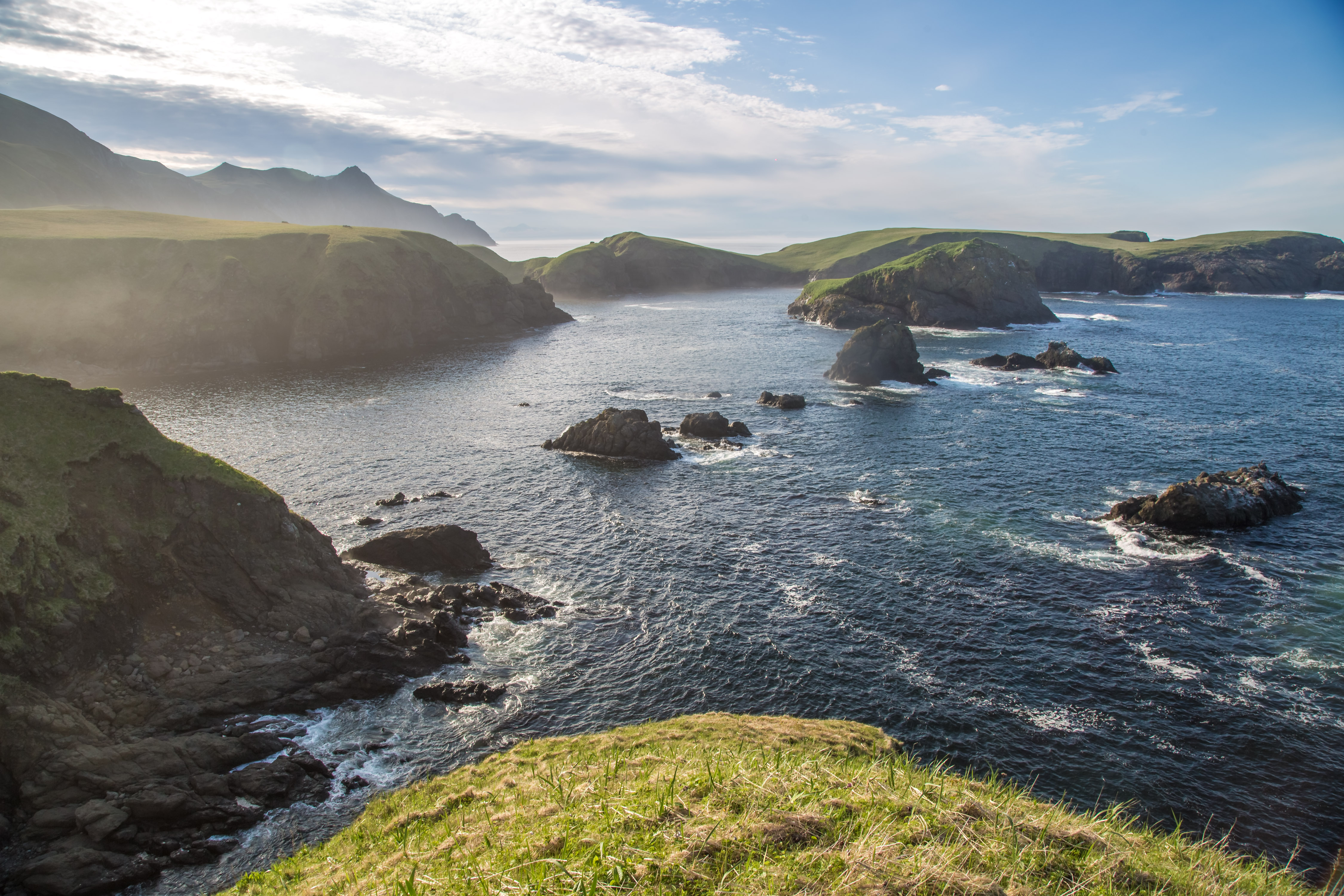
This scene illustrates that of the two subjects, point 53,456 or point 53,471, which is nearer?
point 53,471

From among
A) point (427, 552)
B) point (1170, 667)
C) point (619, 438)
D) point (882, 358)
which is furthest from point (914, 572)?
point (882, 358)

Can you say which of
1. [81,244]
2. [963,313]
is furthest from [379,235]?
[963,313]

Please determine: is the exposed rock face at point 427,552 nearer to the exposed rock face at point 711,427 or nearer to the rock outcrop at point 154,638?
the rock outcrop at point 154,638

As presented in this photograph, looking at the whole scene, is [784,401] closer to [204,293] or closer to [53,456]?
[53,456]

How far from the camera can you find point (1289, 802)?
25.7 metres

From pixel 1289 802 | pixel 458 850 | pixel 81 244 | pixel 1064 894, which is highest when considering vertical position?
pixel 81 244

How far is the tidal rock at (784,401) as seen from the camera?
289 feet

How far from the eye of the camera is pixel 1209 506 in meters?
48.3

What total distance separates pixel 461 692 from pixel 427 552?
1512 centimetres

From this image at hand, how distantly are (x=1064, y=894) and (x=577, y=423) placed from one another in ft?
213

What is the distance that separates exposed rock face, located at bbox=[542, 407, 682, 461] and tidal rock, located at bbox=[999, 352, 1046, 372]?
68.9 meters

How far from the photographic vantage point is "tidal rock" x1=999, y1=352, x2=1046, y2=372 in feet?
360

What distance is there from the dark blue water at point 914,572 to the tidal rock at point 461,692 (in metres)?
0.75

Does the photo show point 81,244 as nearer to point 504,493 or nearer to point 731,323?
point 504,493
